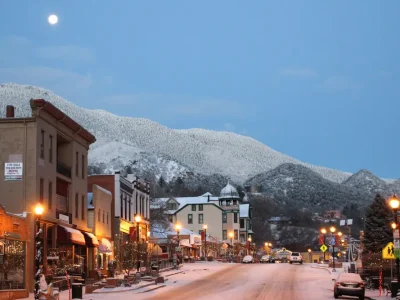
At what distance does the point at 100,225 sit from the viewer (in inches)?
2571

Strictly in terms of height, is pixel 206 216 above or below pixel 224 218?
above

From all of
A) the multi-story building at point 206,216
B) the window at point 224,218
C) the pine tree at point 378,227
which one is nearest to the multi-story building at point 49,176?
the pine tree at point 378,227

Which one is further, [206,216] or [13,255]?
[206,216]

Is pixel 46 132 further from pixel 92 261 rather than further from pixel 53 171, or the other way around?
pixel 92 261

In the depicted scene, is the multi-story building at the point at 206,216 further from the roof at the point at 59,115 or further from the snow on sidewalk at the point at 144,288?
the roof at the point at 59,115

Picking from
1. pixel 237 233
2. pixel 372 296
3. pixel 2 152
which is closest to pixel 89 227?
pixel 2 152

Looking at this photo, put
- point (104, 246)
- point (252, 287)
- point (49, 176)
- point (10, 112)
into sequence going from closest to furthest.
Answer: point (252, 287) → point (49, 176) → point (10, 112) → point (104, 246)

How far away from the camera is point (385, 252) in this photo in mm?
38500

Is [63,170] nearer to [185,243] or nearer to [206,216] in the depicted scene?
[185,243]

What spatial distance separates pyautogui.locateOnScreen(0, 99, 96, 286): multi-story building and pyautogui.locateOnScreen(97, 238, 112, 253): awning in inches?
156

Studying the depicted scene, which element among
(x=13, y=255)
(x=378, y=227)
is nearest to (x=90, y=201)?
(x=13, y=255)

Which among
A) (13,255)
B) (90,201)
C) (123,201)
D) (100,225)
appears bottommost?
(13,255)

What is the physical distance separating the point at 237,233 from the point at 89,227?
97490mm

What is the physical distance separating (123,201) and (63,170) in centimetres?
2115
